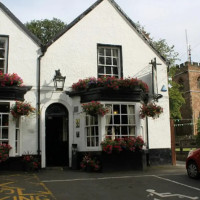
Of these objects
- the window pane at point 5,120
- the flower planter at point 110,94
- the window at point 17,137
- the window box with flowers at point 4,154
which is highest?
the flower planter at point 110,94

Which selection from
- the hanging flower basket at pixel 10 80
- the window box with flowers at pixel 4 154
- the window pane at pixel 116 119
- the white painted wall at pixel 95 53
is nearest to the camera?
the window box with flowers at pixel 4 154

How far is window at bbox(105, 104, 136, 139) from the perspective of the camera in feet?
38.3

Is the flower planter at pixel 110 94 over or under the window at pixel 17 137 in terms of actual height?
over

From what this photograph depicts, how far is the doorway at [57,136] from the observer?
12.6 meters

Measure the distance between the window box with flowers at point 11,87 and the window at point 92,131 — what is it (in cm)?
310

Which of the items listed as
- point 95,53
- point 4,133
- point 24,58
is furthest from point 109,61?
point 4,133

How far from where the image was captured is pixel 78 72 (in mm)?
12992

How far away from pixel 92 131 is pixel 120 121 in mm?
1292

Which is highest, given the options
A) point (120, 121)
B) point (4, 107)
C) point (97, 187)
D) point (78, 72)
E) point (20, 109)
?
point (78, 72)

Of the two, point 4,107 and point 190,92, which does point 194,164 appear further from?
point 190,92

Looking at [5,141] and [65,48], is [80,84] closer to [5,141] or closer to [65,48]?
[65,48]

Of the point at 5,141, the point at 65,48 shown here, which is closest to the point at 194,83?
the point at 65,48

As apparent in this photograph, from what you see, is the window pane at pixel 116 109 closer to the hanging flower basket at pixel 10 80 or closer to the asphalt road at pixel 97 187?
the asphalt road at pixel 97 187

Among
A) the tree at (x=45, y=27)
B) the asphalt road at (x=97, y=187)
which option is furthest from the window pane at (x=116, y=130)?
the tree at (x=45, y=27)
